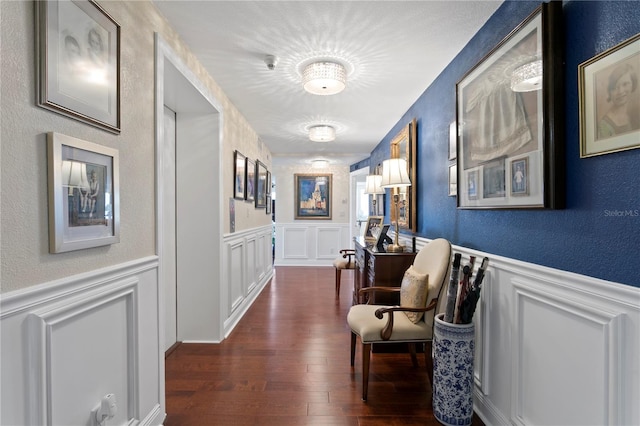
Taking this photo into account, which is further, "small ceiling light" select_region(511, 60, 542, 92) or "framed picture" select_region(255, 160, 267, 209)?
"framed picture" select_region(255, 160, 267, 209)

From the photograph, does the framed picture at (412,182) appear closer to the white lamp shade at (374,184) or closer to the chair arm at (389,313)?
the white lamp shade at (374,184)

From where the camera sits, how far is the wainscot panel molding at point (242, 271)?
315 centimetres

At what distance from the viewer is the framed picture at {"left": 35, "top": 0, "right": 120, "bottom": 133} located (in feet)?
3.38

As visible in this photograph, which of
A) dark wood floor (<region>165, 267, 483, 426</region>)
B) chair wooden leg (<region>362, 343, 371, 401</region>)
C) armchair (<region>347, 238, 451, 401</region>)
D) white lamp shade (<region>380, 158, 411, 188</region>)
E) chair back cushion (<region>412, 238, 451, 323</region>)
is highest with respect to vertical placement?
white lamp shade (<region>380, 158, 411, 188</region>)

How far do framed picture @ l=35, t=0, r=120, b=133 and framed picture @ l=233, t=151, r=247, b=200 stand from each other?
6.56 ft

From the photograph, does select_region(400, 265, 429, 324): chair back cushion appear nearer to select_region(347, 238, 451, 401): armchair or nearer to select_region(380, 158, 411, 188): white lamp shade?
select_region(347, 238, 451, 401): armchair

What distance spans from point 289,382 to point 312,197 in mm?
5309

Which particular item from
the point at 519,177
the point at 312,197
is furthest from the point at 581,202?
the point at 312,197

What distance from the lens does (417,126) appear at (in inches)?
126

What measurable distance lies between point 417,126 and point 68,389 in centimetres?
323

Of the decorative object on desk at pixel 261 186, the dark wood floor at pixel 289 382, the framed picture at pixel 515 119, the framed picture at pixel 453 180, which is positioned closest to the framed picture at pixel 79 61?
the dark wood floor at pixel 289 382

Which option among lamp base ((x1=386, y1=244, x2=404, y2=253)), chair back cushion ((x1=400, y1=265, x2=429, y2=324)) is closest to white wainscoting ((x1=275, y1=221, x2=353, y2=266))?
lamp base ((x1=386, y1=244, x2=404, y2=253))

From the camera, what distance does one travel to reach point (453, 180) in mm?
2359

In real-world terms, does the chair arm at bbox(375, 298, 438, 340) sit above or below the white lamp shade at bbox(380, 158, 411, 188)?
below
